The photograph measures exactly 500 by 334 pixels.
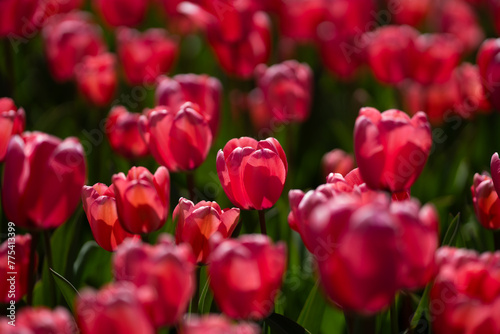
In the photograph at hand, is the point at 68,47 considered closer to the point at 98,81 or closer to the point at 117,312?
the point at 98,81

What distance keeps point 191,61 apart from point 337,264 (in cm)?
203

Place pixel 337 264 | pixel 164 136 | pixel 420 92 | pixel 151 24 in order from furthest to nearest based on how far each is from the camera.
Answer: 1. pixel 151 24
2. pixel 420 92
3. pixel 164 136
4. pixel 337 264

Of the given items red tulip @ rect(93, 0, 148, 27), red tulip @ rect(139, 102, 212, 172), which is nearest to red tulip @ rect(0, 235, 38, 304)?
red tulip @ rect(139, 102, 212, 172)

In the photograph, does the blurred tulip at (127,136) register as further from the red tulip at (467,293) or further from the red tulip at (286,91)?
the red tulip at (467,293)

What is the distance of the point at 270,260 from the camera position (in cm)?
68

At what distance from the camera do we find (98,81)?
186 centimetres

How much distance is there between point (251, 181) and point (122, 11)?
1.49m

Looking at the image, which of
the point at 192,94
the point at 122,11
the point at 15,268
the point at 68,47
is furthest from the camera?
the point at 122,11

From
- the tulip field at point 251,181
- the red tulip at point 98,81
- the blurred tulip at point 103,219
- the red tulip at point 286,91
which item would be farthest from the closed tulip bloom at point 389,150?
the red tulip at point 98,81

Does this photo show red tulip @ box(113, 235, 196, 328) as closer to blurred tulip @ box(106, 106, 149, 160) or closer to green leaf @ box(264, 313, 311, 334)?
green leaf @ box(264, 313, 311, 334)

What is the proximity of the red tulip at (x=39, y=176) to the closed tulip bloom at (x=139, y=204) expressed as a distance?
7 cm

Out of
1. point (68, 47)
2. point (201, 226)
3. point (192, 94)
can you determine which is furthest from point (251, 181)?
point (68, 47)

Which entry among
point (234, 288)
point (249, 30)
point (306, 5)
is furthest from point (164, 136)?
point (306, 5)

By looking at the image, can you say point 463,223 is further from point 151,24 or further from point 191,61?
point 151,24
